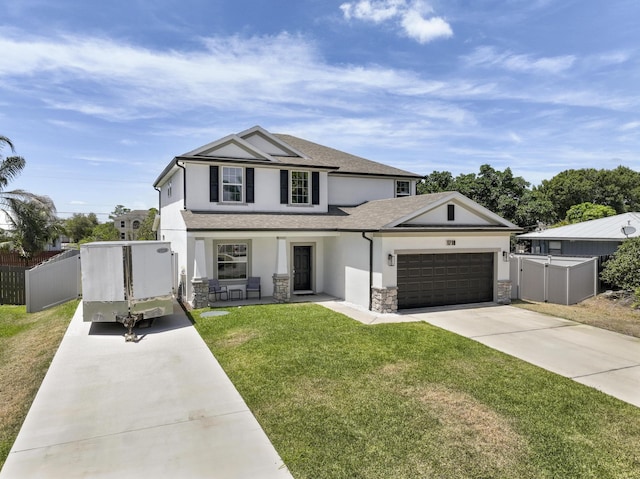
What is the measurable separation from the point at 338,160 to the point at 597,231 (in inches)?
598

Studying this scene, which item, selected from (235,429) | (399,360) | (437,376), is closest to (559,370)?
(437,376)

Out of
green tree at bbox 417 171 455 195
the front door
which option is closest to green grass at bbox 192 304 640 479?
→ the front door

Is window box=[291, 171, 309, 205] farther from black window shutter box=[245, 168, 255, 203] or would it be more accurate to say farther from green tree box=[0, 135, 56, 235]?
green tree box=[0, 135, 56, 235]

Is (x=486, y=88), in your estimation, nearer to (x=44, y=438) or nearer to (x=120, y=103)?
(x=120, y=103)

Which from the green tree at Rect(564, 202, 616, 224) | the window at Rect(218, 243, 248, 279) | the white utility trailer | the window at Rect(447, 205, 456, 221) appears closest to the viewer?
the white utility trailer

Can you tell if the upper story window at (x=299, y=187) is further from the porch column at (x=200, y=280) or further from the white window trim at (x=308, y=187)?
the porch column at (x=200, y=280)

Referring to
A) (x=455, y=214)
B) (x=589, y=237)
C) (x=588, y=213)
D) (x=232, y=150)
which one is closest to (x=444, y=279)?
(x=455, y=214)

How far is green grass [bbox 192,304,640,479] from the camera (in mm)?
4566

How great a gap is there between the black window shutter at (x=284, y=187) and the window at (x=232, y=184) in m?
1.78

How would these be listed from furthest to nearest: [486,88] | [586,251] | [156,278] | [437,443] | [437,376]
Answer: [586,251], [486,88], [156,278], [437,376], [437,443]

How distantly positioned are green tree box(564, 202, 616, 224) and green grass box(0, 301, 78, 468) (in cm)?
4847

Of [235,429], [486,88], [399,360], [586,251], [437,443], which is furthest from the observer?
[586,251]

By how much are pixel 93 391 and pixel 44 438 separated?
5.22 ft

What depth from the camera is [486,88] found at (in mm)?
17734
